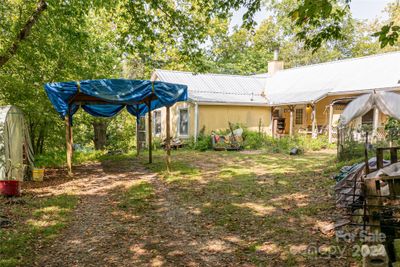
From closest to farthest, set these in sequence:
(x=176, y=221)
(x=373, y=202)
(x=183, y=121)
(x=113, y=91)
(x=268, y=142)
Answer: (x=373, y=202) < (x=176, y=221) < (x=113, y=91) < (x=268, y=142) < (x=183, y=121)

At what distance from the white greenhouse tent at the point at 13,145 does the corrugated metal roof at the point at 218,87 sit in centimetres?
1017

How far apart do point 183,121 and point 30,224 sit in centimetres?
1378

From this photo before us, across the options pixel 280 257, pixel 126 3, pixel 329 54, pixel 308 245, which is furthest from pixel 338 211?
pixel 329 54

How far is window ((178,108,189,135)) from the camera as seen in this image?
18.2 metres

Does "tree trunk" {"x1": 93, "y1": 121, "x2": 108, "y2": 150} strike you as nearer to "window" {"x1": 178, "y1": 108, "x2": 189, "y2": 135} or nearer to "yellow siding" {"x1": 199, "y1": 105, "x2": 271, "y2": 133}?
"window" {"x1": 178, "y1": 108, "x2": 189, "y2": 135}

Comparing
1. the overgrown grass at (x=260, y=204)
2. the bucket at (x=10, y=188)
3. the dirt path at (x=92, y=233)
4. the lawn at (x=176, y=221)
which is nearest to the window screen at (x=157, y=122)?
the overgrown grass at (x=260, y=204)

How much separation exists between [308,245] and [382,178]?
153 centimetres

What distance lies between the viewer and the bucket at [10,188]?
6457mm

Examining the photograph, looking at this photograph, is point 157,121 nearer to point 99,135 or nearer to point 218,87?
point 99,135

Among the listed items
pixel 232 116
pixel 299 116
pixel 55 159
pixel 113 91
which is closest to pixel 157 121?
pixel 232 116

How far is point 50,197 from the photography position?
673 centimetres

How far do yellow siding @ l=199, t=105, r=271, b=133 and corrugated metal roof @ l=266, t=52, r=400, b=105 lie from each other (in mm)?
1136

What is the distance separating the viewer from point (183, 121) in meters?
18.5

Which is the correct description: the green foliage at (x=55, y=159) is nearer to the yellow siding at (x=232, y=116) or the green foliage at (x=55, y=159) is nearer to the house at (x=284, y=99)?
the house at (x=284, y=99)
